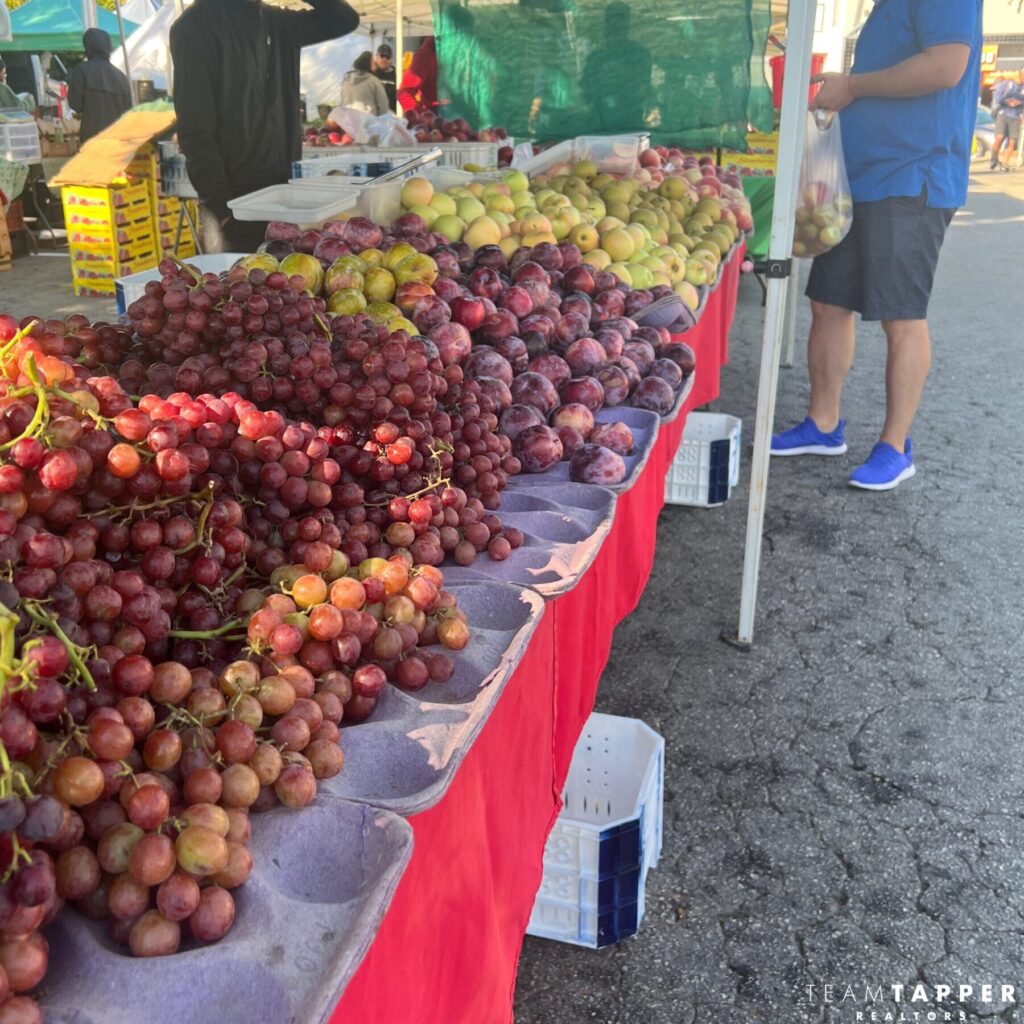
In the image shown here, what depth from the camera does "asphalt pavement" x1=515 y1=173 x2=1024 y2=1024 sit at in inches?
77.1

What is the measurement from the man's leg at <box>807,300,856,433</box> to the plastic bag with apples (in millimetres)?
602

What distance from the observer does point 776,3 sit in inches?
265

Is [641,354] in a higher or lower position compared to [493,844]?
higher

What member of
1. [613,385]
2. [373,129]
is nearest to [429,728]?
[613,385]

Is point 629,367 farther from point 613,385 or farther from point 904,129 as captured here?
point 904,129

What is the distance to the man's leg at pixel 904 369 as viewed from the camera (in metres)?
4.16

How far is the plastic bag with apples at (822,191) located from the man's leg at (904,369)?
550mm

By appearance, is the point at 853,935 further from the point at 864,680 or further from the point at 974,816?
the point at 864,680

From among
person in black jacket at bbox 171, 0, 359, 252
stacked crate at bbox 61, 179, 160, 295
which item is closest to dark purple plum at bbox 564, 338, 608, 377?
person in black jacket at bbox 171, 0, 359, 252

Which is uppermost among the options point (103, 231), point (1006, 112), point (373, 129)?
point (1006, 112)

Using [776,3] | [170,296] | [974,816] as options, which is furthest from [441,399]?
[776,3]

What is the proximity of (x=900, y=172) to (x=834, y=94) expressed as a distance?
1.38 feet

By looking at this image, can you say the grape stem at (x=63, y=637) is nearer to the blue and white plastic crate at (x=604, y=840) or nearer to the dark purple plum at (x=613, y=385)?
the blue and white plastic crate at (x=604, y=840)

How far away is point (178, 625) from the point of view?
106 centimetres
